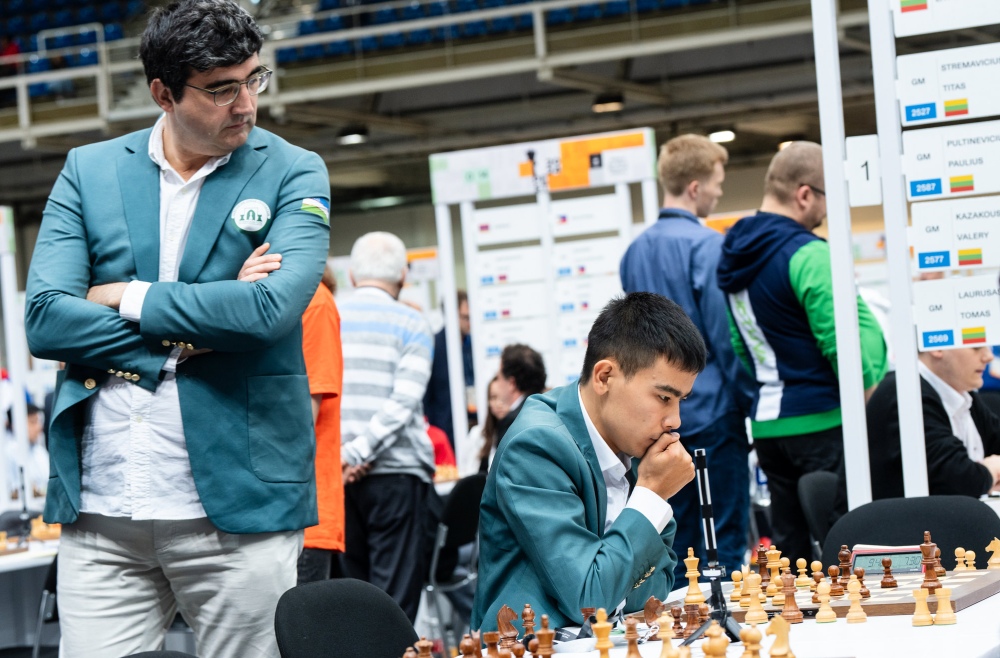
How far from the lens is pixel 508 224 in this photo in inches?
263

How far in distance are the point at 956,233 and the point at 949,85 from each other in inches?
15.1

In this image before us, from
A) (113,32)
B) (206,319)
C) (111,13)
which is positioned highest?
(111,13)

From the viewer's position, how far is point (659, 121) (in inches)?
579

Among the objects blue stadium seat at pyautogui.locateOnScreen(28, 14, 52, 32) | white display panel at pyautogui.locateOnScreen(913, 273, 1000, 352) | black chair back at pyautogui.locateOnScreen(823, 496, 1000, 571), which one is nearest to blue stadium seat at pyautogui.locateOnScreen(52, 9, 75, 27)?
blue stadium seat at pyautogui.locateOnScreen(28, 14, 52, 32)

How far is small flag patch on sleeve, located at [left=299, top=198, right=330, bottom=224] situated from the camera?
237 centimetres

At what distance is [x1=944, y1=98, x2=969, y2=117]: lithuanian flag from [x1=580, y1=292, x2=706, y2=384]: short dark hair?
1385 mm

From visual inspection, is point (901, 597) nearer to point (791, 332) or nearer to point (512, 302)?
point (791, 332)

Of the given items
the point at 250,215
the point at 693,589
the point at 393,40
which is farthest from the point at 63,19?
the point at 693,589

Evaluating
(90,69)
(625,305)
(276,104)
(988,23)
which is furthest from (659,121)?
(625,305)

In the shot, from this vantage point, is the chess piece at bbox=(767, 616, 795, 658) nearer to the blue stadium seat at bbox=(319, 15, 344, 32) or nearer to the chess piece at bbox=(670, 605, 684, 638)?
the chess piece at bbox=(670, 605, 684, 638)

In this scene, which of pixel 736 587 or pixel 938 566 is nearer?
pixel 938 566

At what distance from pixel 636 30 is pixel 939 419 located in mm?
9803

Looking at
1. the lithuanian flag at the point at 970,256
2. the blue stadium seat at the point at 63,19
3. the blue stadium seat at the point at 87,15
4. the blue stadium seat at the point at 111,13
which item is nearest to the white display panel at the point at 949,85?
the lithuanian flag at the point at 970,256

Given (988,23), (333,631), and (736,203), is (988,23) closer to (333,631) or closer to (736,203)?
(333,631)
